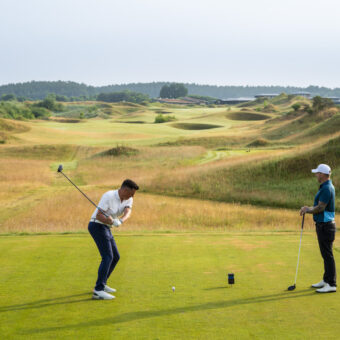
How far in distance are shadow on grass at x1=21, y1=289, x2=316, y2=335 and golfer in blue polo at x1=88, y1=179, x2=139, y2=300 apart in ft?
3.14

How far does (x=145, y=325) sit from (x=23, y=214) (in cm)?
1826

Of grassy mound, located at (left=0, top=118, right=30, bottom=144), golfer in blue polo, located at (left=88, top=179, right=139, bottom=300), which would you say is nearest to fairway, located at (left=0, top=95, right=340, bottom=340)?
golfer in blue polo, located at (left=88, top=179, right=139, bottom=300)

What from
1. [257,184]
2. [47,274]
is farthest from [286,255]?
[257,184]

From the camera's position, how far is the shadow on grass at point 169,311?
7119 millimetres

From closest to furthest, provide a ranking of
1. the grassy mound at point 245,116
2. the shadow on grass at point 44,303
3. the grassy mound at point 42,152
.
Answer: the shadow on grass at point 44,303 → the grassy mound at point 42,152 → the grassy mound at point 245,116

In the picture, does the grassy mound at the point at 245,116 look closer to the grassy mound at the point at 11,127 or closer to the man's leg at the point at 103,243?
the grassy mound at the point at 11,127

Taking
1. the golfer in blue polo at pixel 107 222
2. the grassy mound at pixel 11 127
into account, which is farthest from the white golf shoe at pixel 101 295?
the grassy mound at pixel 11 127

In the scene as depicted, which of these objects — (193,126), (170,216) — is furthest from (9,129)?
(170,216)

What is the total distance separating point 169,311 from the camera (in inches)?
305

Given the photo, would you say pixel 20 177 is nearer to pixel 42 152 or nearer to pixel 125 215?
pixel 42 152

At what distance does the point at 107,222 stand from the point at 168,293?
162 cm

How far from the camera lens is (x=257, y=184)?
3347 centimetres

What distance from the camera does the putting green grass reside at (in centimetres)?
701

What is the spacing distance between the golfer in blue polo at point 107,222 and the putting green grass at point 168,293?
0.94ft
